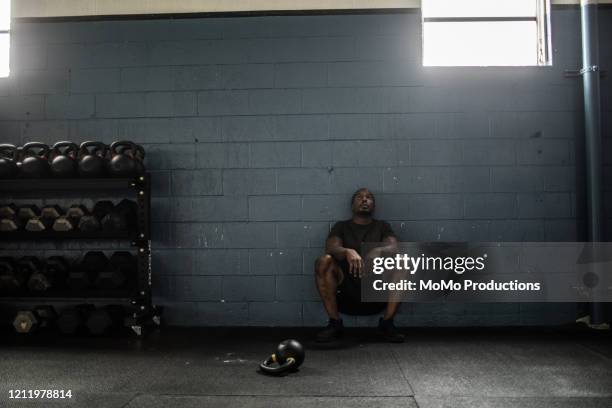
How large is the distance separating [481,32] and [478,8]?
181mm

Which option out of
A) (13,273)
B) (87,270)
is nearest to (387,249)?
(87,270)

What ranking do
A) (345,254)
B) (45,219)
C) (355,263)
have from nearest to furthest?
(355,263), (345,254), (45,219)

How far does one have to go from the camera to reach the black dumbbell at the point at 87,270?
3.47m

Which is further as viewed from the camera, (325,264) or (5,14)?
(5,14)

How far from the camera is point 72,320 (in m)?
3.44

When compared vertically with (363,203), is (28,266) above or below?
below

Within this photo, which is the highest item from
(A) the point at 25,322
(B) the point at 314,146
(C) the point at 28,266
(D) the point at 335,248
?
(B) the point at 314,146

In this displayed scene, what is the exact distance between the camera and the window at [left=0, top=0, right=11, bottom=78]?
3977 mm

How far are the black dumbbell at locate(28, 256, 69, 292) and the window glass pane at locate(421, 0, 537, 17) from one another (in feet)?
10.8

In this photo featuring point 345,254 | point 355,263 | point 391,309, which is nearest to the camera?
point 355,263

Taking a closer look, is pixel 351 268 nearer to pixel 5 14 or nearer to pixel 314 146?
pixel 314 146

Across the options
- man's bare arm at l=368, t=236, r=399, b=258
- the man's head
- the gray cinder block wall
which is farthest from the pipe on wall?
the man's head

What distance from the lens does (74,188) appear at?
3.79 m

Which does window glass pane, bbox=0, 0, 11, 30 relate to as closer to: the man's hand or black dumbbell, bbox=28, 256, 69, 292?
black dumbbell, bbox=28, 256, 69, 292
